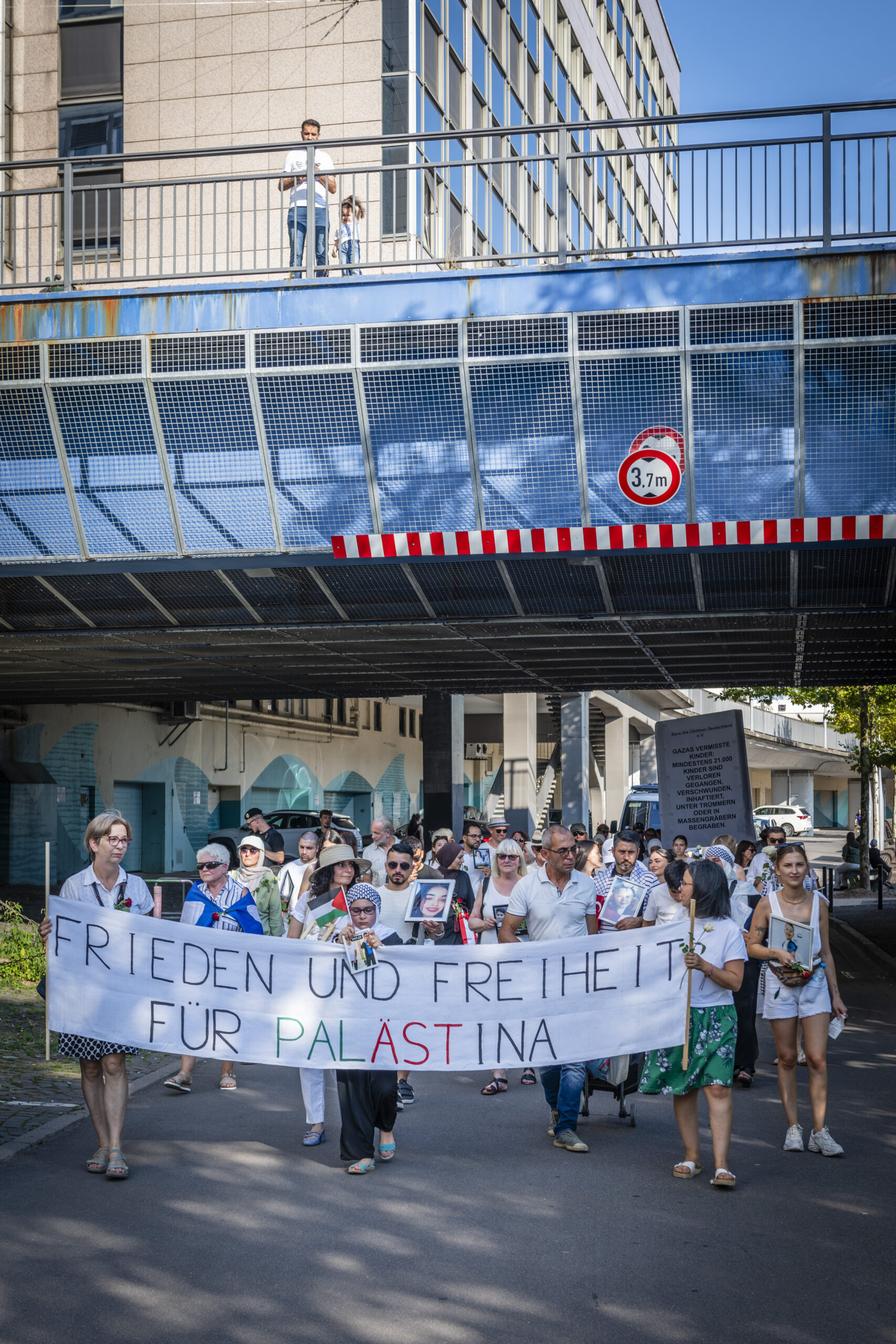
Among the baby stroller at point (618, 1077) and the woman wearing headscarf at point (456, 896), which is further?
the woman wearing headscarf at point (456, 896)

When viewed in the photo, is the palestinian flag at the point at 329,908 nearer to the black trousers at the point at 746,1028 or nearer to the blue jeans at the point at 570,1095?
the blue jeans at the point at 570,1095

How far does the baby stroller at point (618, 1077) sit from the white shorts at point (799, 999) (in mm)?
944

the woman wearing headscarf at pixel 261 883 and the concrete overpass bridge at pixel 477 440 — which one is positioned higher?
the concrete overpass bridge at pixel 477 440

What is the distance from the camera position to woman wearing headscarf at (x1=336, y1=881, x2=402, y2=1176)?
7473 millimetres

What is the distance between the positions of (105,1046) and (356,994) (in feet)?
4.64

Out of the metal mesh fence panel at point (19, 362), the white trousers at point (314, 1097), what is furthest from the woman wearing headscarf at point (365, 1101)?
the metal mesh fence panel at point (19, 362)

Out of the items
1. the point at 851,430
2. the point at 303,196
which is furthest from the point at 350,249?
the point at 851,430

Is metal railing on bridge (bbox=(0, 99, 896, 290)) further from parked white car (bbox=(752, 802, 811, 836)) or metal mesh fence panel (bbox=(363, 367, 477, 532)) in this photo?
parked white car (bbox=(752, 802, 811, 836))

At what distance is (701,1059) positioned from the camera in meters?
7.23

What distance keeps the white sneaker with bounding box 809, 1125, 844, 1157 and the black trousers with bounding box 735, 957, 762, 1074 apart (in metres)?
1.92

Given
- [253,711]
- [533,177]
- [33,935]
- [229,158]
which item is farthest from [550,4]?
[33,935]

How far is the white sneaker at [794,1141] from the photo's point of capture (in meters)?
7.86

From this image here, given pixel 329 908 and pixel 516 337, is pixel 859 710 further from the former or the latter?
pixel 329 908

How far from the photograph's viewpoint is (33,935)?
609 inches
